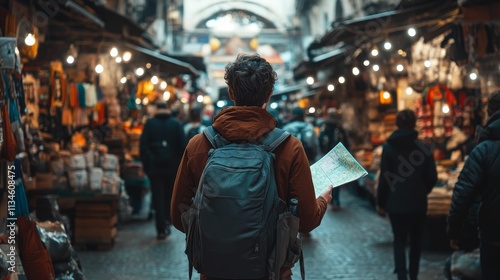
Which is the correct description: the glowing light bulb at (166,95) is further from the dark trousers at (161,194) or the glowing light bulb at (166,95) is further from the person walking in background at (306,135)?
the dark trousers at (161,194)

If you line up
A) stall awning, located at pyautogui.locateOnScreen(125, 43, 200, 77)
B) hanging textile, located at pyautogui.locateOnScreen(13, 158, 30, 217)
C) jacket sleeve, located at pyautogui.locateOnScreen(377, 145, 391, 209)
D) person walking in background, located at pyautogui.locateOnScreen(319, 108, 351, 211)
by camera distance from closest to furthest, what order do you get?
hanging textile, located at pyautogui.locateOnScreen(13, 158, 30, 217) < jacket sleeve, located at pyautogui.locateOnScreen(377, 145, 391, 209) < person walking in background, located at pyautogui.locateOnScreen(319, 108, 351, 211) < stall awning, located at pyautogui.locateOnScreen(125, 43, 200, 77)

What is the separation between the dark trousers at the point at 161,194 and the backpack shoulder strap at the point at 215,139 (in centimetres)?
724

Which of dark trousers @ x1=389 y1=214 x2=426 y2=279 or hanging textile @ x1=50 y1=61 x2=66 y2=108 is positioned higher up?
hanging textile @ x1=50 y1=61 x2=66 y2=108

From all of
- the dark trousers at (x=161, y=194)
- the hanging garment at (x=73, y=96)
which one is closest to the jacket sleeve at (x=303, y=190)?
the dark trousers at (x=161, y=194)

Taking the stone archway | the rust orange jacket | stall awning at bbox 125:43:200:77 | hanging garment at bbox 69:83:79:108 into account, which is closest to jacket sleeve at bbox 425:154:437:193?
the rust orange jacket

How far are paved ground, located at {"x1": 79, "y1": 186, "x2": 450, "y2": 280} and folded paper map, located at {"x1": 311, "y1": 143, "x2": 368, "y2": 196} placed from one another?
174 inches

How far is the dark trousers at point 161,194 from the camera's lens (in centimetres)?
1086

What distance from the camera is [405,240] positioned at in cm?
752

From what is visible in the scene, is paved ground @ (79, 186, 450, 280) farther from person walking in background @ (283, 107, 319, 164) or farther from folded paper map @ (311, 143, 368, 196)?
folded paper map @ (311, 143, 368, 196)

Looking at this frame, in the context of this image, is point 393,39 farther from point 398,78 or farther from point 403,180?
point 403,180

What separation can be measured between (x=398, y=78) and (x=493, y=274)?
1043 cm

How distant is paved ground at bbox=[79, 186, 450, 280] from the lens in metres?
8.54

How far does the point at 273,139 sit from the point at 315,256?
20.8 feet

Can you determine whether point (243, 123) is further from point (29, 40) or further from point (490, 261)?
point (29, 40)
